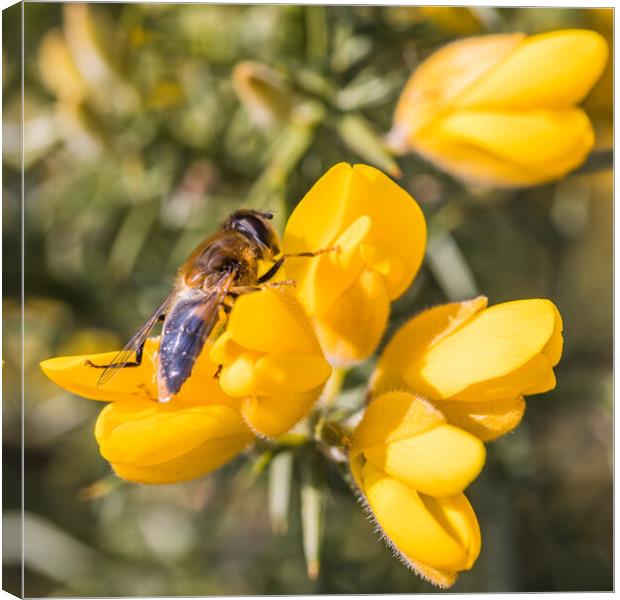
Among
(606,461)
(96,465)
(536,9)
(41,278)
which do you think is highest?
(536,9)

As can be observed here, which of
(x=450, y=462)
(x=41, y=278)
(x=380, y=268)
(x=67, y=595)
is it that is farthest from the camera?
(x=67, y=595)

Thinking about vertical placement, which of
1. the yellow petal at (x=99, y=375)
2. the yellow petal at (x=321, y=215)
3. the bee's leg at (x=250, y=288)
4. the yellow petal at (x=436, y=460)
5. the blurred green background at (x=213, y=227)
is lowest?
the blurred green background at (x=213, y=227)

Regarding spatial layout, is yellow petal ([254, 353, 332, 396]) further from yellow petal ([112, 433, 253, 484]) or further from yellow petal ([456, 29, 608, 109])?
yellow petal ([456, 29, 608, 109])

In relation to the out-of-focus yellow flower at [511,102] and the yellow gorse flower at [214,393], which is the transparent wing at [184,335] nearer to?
the yellow gorse flower at [214,393]

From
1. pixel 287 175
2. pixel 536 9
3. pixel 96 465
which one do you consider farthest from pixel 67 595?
pixel 536 9

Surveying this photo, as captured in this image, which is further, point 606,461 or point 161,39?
point 606,461

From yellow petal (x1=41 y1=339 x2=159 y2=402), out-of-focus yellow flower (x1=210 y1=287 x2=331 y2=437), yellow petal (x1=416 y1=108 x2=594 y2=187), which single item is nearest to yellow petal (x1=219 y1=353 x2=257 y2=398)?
out-of-focus yellow flower (x1=210 y1=287 x2=331 y2=437)

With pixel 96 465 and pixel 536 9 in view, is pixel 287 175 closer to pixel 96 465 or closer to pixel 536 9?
pixel 536 9

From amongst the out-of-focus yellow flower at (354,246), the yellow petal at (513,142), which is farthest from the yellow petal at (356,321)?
the yellow petal at (513,142)
